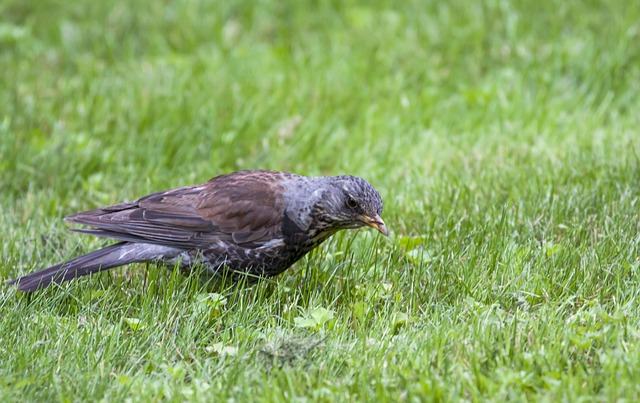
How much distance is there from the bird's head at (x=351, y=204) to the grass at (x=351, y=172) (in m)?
0.24

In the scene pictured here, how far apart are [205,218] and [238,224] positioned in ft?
0.65

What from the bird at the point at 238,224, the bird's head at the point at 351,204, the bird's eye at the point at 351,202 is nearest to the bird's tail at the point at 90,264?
the bird at the point at 238,224

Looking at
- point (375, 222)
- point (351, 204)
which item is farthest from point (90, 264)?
point (375, 222)

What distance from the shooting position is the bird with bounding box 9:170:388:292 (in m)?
4.90

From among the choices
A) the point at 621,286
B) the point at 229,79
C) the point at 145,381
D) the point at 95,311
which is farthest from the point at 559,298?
the point at 229,79

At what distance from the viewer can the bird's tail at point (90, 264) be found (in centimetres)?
464

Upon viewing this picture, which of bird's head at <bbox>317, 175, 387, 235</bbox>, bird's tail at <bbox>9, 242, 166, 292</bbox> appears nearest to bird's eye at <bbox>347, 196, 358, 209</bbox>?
bird's head at <bbox>317, 175, 387, 235</bbox>

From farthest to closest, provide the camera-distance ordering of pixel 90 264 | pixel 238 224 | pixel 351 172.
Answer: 1. pixel 351 172
2. pixel 238 224
3. pixel 90 264

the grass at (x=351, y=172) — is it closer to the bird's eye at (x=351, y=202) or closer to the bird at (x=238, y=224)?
the bird at (x=238, y=224)

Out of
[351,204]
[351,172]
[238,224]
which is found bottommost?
[351,172]

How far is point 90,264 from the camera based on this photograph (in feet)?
15.9

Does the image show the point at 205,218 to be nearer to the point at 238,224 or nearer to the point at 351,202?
the point at 238,224

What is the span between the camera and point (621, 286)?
14.8ft

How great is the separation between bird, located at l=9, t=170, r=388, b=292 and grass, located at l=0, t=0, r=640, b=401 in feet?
0.47
